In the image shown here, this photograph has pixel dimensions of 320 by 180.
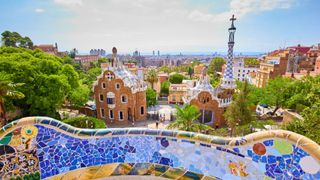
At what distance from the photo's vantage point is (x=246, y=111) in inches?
516

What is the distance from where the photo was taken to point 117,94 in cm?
1869

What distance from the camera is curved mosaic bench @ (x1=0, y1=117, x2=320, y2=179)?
3.64 metres

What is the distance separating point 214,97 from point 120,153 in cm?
1448

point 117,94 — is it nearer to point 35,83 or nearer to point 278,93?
point 35,83

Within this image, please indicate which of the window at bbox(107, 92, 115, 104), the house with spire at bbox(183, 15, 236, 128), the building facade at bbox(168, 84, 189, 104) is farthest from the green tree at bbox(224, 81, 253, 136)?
the building facade at bbox(168, 84, 189, 104)

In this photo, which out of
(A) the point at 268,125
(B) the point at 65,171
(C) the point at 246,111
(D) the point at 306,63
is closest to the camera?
(B) the point at 65,171

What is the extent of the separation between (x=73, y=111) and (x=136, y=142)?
21.5m

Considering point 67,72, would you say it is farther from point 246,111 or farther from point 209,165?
point 209,165

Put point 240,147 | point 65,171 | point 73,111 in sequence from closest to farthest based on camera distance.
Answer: point 240,147 < point 65,171 < point 73,111

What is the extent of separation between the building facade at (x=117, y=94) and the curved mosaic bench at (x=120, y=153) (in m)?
14.4

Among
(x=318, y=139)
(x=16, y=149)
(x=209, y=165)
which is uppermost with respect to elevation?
(x=16, y=149)

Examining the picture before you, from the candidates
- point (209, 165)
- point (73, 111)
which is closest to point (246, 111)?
point (209, 165)

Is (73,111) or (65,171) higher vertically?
(65,171)

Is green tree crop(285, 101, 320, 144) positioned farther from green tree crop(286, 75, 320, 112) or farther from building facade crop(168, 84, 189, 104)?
building facade crop(168, 84, 189, 104)
